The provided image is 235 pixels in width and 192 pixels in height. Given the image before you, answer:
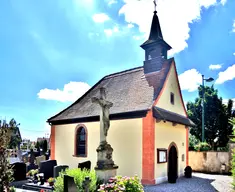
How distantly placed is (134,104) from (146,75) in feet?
11.3

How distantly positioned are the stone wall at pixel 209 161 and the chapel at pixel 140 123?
2.51m

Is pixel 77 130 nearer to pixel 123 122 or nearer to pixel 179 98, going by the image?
pixel 123 122

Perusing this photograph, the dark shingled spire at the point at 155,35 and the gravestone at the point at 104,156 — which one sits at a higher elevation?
the dark shingled spire at the point at 155,35

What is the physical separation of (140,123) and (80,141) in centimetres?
543

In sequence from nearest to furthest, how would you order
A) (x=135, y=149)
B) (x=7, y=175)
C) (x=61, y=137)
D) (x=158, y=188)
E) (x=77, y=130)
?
1. (x=7, y=175)
2. (x=158, y=188)
3. (x=135, y=149)
4. (x=77, y=130)
5. (x=61, y=137)

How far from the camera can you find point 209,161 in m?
19.5

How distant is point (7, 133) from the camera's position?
822 cm

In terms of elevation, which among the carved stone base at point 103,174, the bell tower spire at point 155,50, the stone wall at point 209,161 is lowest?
the stone wall at point 209,161

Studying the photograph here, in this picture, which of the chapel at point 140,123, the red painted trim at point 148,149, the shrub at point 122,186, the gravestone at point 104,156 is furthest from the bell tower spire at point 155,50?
the shrub at point 122,186

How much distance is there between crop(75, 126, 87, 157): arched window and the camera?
54.1 ft

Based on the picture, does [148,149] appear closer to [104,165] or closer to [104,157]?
[104,157]

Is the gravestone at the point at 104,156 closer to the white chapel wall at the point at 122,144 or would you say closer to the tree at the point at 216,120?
the white chapel wall at the point at 122,144

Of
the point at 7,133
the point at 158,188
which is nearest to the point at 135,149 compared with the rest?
the point at 158,188

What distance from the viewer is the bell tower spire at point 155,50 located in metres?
16.9
